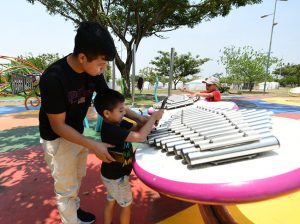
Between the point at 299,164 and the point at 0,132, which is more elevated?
the point at 299,164

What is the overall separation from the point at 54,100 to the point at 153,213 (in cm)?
172

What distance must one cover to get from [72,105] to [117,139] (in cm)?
44

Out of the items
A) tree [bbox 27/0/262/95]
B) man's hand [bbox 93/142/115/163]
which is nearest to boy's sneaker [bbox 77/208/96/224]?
man's hand [bbox 93/142/115/163]

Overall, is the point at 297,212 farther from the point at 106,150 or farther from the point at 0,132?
the point at 0,132

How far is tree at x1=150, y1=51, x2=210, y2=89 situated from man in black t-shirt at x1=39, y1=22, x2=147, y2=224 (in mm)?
37198

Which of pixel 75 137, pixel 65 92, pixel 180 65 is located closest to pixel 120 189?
pixel 75 137

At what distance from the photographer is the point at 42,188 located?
3.48 m

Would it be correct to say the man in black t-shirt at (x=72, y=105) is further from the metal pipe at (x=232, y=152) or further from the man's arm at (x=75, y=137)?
the metal pipe at (x=232, y=152)

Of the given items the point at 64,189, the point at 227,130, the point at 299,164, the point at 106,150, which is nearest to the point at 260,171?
the point at 299,164

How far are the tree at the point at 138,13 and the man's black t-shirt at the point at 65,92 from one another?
36.9 feet

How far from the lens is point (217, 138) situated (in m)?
1.53

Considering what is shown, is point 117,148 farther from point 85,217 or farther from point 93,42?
point 85,217

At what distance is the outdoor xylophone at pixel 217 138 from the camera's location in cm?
141

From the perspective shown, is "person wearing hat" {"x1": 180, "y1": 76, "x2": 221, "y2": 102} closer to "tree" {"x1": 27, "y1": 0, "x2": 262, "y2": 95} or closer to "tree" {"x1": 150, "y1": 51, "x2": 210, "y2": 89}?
"tree" {"x1": 27, "y1": 0, "x2": 262, "y2": 95}
